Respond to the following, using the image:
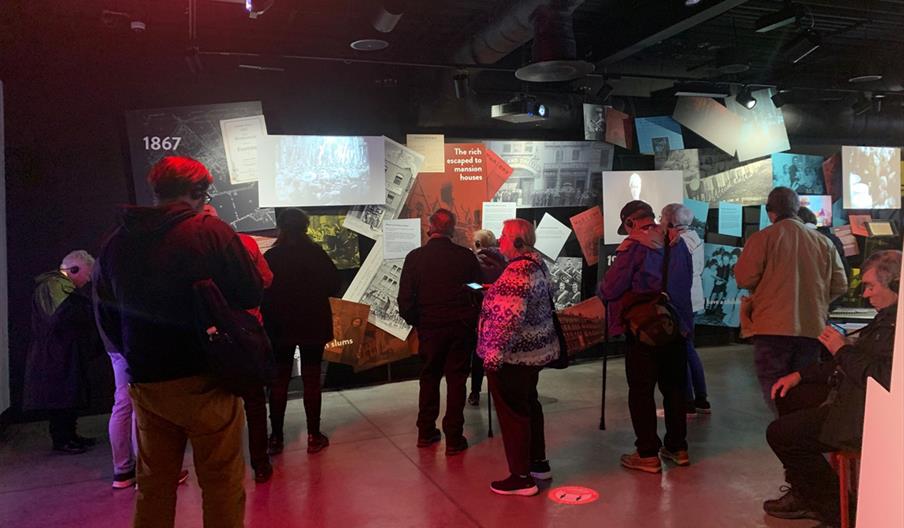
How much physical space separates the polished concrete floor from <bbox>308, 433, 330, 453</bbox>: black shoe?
5 cm

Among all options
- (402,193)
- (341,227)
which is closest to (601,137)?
(402,193)

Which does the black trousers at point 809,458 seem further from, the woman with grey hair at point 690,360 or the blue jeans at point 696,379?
the blue jeans at point 696,379

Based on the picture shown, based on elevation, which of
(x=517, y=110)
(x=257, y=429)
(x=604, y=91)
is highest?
(x=604, y=91)

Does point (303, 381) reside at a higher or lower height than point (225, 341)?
lower

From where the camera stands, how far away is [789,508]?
3199 mm

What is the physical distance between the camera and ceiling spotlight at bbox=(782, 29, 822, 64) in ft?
17.0

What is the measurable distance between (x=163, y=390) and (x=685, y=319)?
9.67 feet

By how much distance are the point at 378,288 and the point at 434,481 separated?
101 inches

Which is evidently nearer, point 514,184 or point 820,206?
point 514,184

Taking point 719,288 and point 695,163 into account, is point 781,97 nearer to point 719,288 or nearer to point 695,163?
point 695,163

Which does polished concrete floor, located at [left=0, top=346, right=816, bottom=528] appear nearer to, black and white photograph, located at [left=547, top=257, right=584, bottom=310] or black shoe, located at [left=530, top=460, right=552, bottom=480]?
black shoe, located at [left=530, top=460, right=552, bottom=480]

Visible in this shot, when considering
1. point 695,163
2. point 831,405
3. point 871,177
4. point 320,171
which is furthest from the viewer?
point 871,177

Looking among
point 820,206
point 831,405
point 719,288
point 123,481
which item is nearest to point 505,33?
point 831,405

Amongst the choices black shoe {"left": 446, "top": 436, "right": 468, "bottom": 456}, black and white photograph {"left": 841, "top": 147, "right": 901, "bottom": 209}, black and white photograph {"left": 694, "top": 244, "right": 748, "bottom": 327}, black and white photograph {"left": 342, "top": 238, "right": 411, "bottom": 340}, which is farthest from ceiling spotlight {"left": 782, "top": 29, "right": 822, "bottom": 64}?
black shoe {"left": 446, "top": 436, "right": 468, "bottom": 456}
